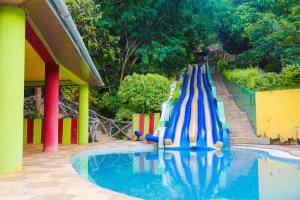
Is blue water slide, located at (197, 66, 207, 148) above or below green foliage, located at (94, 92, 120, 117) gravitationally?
below

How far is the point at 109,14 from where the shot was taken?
20.7m

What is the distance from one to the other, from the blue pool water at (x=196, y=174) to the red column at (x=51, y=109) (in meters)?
1.04

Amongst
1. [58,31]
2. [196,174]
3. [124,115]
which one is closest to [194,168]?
[196,174]

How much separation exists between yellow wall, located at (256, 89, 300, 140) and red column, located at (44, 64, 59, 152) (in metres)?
7.85

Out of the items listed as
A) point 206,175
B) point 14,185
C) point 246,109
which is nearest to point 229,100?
point 246,109

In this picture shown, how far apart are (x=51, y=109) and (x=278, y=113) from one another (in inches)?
327

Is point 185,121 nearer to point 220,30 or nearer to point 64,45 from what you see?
point 64,45

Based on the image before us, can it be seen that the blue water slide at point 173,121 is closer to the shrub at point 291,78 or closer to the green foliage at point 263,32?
the green foliage at point 263,32

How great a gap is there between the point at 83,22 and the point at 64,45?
31.2ft

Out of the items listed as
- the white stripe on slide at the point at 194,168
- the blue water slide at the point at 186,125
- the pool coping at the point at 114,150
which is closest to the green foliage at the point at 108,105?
the blue water slide at the point at 186,125

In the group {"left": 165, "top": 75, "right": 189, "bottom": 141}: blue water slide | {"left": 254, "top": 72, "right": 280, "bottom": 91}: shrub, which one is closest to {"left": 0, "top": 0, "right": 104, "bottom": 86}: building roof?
{"left": 165, "top": 75, "right": 189, "bottom": 141}: blue water slide

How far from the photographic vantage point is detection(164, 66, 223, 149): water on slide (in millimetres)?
13164

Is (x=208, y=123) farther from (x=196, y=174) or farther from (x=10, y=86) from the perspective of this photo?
(x=10, y=86)

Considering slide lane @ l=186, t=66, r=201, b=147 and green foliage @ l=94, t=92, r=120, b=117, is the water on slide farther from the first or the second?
green foliage @ l=94, t=92, r=120, b=117
